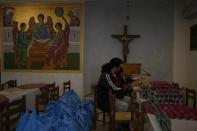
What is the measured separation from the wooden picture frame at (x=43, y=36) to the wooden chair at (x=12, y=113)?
3522 millimetres

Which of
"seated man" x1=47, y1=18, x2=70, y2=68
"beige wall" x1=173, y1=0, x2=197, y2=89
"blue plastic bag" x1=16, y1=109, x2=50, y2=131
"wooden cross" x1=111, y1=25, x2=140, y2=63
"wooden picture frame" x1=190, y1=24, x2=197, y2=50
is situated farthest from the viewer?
"seated man" x1=47, y1=18, x2=70, y2=68

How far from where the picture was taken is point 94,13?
6.88 metres

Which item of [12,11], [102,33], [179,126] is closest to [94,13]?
[102,33]

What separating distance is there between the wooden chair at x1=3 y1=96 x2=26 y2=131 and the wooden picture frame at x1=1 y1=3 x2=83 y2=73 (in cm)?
352

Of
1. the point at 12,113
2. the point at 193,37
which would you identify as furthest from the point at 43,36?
the point at 12,113

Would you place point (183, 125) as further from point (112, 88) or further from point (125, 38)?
point (125, 38)

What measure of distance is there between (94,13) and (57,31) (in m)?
1.01

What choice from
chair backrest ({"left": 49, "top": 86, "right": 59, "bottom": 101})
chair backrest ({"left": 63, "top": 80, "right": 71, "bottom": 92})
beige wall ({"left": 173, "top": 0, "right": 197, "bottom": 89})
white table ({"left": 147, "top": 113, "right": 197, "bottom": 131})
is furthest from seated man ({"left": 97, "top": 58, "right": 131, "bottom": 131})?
white table ({"left": 147, "top": 113, "right": 197, "bottom": 131})

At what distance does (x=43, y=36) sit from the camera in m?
6.85

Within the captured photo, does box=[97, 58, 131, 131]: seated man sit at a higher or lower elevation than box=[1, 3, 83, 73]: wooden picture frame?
lower

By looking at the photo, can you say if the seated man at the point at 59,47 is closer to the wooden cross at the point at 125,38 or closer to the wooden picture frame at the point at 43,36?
the wooden picture frame at the point at 43,36

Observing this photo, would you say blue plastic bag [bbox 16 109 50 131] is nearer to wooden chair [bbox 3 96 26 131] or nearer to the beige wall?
wooden chair [bbox 3 96 26 131]

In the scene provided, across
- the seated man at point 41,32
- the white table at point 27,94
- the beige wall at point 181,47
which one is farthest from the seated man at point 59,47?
the beige wall at point 181,47

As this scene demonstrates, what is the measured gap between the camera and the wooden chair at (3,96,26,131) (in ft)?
9.71
